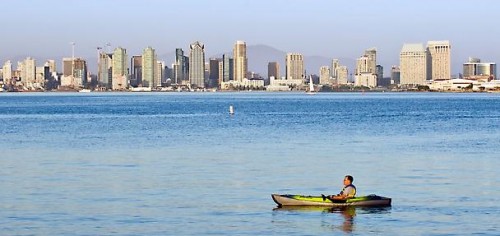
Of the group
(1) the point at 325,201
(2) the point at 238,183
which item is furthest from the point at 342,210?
(2) the point at 238,183

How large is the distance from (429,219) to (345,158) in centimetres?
1972

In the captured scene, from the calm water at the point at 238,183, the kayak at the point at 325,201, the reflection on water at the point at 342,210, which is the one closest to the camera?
the calm water at the point at 238,183

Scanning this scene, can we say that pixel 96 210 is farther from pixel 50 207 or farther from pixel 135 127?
pixel 135 127

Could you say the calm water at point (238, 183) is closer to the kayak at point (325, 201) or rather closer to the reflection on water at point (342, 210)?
the reflection on water at point (342, 210)

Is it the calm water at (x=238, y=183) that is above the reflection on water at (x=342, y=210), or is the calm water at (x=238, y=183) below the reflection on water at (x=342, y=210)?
above

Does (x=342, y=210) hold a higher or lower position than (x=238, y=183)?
lower

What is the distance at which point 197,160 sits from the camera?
4825 centimetres

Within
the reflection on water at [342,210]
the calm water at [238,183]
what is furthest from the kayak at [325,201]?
the calm water at [238,183]

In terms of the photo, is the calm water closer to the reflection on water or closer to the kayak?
the reflection on water

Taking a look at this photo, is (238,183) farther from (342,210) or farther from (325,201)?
(342,210)

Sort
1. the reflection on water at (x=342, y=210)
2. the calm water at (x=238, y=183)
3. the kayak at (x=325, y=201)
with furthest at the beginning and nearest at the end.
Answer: the kayak at (x=325, y=201), the reflection on water at (x=342, y=210), the calm water at (x=238, y=183)

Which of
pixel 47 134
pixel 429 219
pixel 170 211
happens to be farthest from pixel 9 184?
pixel 47 134

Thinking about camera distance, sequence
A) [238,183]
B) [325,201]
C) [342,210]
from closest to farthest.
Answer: [342,210] → [325,201] → [238,183]

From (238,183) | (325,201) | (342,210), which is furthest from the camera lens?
(238,183)
